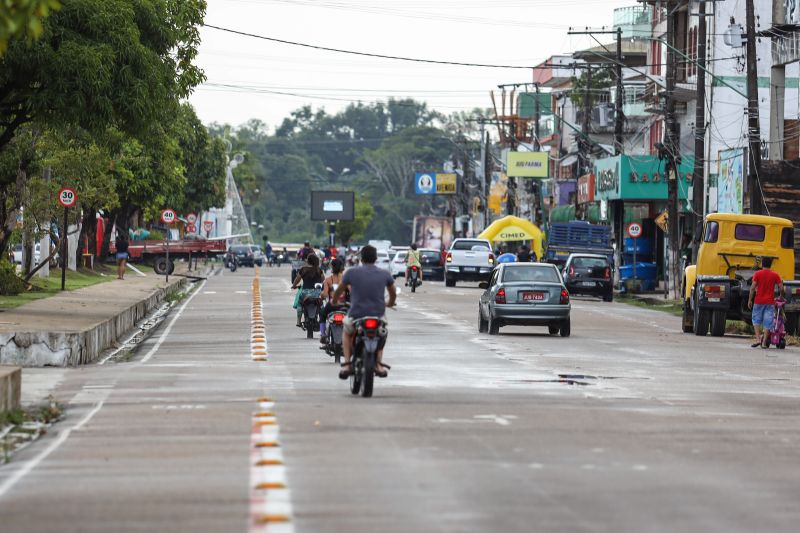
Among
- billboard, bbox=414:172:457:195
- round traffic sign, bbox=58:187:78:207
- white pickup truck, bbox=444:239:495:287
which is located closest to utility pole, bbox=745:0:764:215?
white pickup truck, bbox=444:239:495:287

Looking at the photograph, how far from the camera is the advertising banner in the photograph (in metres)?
55.3

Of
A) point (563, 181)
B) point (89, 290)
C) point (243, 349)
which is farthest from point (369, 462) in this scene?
point (563, 181)

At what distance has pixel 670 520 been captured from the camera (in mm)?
9906

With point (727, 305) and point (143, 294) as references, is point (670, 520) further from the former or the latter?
point (143, 294)

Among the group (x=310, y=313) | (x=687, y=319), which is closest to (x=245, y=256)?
(x=687, y=319)

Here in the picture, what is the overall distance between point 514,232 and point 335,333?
57575 mm

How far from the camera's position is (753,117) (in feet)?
147

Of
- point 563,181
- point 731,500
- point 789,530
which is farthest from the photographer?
point 563,181

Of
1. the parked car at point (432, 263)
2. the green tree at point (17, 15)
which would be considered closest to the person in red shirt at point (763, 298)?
the green tree at point (17, 15)

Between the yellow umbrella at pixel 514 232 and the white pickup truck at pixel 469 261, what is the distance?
1349 centimetres

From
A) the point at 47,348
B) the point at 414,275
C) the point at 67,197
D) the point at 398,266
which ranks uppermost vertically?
the point at 67,197

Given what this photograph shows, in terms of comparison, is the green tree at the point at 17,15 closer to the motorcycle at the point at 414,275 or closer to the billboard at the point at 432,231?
the motorcycle at the point at 414,275

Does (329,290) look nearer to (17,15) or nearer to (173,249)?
(17,15)

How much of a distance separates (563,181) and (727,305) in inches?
2902
